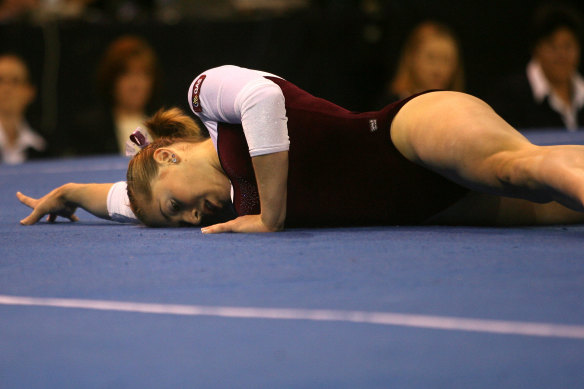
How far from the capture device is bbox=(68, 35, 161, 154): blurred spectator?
210 inches

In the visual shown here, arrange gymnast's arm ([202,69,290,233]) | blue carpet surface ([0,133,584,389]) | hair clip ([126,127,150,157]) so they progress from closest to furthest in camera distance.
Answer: blue carpet surface ([0,133,584,389]), gymnast's arm ([202,69,290,233]), hair clip ([126,127,150,157])

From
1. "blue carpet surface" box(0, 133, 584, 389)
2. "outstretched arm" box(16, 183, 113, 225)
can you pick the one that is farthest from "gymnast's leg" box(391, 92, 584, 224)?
"outstretched arm" box(16, 183, 113, 225)

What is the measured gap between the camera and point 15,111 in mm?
5273

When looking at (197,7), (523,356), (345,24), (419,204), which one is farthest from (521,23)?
(523,356)

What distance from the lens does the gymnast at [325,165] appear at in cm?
220

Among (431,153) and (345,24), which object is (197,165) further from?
(345,24)

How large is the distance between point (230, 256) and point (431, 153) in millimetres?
580

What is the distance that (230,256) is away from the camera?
1.99m

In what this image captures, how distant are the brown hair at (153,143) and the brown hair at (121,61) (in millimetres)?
2732

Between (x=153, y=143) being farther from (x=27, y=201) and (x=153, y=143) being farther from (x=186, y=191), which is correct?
(x=27, y=201)

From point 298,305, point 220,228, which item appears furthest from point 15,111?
point 298,305

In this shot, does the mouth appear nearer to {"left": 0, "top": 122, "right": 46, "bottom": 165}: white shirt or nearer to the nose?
the nose

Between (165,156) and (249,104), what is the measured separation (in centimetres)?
38

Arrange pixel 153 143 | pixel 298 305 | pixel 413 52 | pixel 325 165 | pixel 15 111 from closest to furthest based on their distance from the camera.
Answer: pixel 298 305
pixel 325 165
pixel 153 143
pixel 15 111
pixel 413 52
